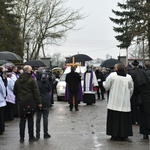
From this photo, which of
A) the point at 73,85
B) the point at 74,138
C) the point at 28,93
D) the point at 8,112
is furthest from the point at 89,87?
the point at 28,93

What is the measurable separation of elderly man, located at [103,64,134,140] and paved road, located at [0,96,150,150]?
10.4 inches

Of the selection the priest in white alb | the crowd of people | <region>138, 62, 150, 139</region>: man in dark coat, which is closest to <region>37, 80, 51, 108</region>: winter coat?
the crowd of people

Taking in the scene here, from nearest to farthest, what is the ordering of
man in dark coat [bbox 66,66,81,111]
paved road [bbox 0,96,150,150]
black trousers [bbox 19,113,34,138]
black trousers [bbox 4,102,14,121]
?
paved road [bbox 0,96,150,150]
black trousers [bbox 19,113,34,138]
black trousers [bbox 4,102,14,121]
man in dark coat [bbox 66,66,81,111]

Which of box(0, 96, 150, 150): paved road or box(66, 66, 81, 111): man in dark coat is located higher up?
box(66, 66, 81, 111): man in dark coat

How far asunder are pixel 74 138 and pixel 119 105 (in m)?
1.40

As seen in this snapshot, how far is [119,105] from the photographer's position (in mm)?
10422

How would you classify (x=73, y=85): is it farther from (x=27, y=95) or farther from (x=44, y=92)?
(x=27, y=95)

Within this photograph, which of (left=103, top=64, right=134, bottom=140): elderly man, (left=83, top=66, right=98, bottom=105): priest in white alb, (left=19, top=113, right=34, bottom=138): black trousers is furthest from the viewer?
(left=83, top=66, right=98, bottom=105): priest in white alb

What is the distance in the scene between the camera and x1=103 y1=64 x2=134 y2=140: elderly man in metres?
10.4

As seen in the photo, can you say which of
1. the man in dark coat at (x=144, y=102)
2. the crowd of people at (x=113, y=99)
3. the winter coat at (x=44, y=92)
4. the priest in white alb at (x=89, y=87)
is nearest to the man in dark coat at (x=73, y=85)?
the priest in white alb at (x=89, y=87)

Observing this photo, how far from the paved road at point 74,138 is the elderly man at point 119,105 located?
0.26 m

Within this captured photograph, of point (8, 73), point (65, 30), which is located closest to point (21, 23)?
point (65, 30)

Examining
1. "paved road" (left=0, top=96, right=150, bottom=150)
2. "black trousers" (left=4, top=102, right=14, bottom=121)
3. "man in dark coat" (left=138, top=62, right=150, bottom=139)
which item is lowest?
"paved road" (left=0, top=96, right=150, bottom=150)

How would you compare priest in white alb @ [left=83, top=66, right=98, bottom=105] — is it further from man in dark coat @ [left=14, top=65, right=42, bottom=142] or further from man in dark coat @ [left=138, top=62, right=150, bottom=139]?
man in dark coat @ [left=14, top=65, right=42, bottom=142]
